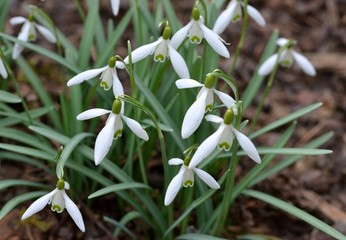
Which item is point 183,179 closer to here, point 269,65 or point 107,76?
point 107,76

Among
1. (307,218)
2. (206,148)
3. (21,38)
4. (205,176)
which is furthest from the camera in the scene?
(21,38)

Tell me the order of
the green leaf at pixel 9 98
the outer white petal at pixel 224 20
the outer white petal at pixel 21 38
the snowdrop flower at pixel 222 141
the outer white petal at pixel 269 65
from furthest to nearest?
the outer white petal at pixel 269 65 → the outer white petal at pixel 21 38 → the outer white petal at pixel 224 20 → the green leaf at pixel 9 98 → the snowdrop flower at pixel 222 141

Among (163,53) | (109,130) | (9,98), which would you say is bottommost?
(9,98)

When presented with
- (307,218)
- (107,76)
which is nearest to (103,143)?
(107,76)

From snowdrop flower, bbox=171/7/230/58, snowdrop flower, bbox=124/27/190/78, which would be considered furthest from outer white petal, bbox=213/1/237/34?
snowdrop flower, bbox=124/27/190/78

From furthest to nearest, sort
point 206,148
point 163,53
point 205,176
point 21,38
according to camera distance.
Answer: point 21,38
point 163,53
point 205,176
point 206,148

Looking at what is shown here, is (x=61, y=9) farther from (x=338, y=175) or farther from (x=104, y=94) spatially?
(x=338, y=175)

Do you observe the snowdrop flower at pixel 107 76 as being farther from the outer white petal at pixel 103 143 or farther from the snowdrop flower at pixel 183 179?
the snowdrop flower at pixel 183 179

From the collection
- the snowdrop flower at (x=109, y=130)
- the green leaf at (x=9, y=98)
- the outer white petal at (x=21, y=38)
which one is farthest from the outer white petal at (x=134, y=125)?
the outer white petal at (x=21, y=38)

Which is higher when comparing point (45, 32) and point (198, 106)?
point (198, 106)

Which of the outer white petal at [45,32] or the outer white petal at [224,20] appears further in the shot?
the outer white petal at [45,32]

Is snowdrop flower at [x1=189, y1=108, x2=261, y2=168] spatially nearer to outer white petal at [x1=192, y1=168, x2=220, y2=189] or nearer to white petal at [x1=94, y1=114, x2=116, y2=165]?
outer white petal at [x1=192, y1=168, x2=220, y2=189]

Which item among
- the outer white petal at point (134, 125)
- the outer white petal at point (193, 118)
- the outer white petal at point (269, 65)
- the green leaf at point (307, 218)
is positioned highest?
the outer white petal at point (193, 118)
